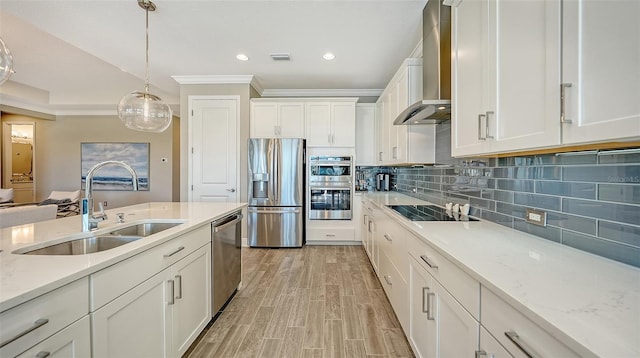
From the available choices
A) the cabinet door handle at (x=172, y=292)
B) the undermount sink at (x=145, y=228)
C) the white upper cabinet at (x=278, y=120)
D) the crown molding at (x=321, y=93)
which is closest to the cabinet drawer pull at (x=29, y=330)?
the cabinet door handle at (x=172, y=292)

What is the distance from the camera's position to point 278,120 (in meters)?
4.39

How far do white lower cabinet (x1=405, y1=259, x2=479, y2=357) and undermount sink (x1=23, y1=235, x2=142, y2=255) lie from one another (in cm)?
170

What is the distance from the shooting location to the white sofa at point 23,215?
336 cm

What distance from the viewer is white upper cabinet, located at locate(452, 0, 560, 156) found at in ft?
3.28

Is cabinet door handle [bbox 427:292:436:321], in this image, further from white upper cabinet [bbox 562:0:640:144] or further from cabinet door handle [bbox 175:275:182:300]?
cabinet door handle [bbox 175:275:182:300]

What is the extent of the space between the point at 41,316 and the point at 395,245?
6.45 feet

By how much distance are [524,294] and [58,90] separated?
7781 millimetres

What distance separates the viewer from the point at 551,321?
25.0 inches

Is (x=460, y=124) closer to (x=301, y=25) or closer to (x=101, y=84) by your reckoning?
(x=301, y=25)

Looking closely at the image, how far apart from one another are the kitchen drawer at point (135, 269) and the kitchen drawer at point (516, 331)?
1.42 m

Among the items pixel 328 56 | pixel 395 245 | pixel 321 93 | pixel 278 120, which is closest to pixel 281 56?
pixel 328 56

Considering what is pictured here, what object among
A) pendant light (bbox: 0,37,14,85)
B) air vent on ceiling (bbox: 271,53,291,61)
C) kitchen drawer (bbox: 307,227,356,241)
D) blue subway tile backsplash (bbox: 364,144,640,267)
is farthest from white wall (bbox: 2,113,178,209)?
blue subway tile backsplash (bbox: 364,144,640,267)

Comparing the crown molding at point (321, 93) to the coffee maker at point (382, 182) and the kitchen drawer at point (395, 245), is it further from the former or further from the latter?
the kitchen drawer at point (395, 245)

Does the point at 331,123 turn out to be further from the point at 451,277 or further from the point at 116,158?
the point at 116,158
